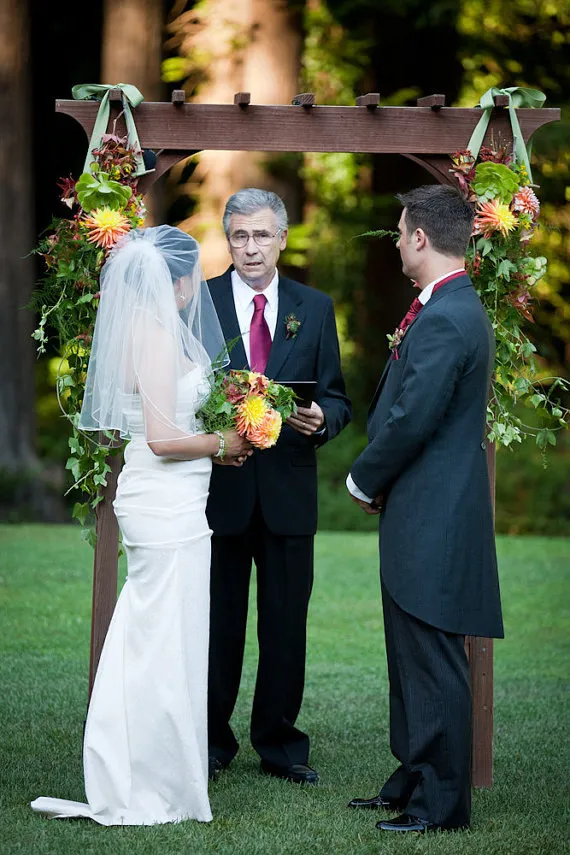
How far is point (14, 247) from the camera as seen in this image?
1389 centimetres

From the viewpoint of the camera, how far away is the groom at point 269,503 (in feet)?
16.8

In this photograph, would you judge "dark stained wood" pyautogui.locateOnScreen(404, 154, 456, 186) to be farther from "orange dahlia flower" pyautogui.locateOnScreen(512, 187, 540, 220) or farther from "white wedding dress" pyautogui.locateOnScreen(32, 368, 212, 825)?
"white wedding dress" pyautogui.locateOnScreen(32, 368, 212, 825)

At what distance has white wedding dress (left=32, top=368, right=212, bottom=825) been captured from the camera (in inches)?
174

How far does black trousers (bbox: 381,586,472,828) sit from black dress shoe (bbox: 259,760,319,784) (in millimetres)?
784

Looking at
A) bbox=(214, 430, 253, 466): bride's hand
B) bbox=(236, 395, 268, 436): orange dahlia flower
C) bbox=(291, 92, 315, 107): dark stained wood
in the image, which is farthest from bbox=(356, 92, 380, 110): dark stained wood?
bbox=(214, 430, 253, 466): bride's hand

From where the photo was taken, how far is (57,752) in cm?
540

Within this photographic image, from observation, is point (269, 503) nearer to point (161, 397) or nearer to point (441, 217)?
point (161, 397)

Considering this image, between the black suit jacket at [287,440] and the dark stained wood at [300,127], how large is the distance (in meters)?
0.61

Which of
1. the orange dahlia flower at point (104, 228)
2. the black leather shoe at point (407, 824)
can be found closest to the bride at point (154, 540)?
the orange dahlia flower at point (104, 228)

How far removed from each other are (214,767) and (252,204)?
2354 millimetres

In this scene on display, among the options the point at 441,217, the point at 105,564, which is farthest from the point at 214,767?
the point at 441,217

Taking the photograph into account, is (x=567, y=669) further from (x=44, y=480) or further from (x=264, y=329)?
(x=44, y=480)

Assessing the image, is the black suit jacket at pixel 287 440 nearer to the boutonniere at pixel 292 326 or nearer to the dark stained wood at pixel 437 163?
the boutonniere at pixel 292 326

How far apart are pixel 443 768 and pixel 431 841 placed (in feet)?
0.82
